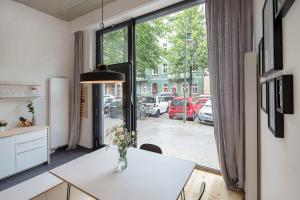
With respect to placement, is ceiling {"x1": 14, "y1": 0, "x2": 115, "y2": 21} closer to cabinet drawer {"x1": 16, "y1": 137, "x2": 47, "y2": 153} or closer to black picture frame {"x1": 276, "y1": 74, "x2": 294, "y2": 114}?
cabinet drawer {"x1": 16, "y1": 137, "x2": 47, "y2": 153}

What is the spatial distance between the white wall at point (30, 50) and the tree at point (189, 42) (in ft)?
9.07

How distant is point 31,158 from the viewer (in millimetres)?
3084

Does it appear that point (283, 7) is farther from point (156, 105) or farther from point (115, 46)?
point (115, 46)

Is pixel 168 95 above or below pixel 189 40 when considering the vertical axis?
below

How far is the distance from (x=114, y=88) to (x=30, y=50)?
76.8 inches

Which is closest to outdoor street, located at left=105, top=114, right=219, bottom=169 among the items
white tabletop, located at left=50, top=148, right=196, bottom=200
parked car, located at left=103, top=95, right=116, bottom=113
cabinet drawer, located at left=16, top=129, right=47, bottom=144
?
parked car, located at left=103, top=95, right=116, bottom=113

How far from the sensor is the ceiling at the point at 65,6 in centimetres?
345

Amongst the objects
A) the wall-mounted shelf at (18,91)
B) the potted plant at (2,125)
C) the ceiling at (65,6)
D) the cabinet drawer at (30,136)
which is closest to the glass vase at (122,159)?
the cabinet drawer at (30,136)

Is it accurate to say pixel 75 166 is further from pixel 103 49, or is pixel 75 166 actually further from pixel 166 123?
pixel 103 49

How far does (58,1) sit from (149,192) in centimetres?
392

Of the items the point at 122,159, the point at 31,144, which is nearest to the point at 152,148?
the point at 122,159

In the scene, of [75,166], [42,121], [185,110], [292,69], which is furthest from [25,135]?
[292,69]

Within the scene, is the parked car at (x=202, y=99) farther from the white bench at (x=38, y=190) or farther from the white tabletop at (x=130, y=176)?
the white bench at (x=38, y=190)

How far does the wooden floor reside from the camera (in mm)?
2285
